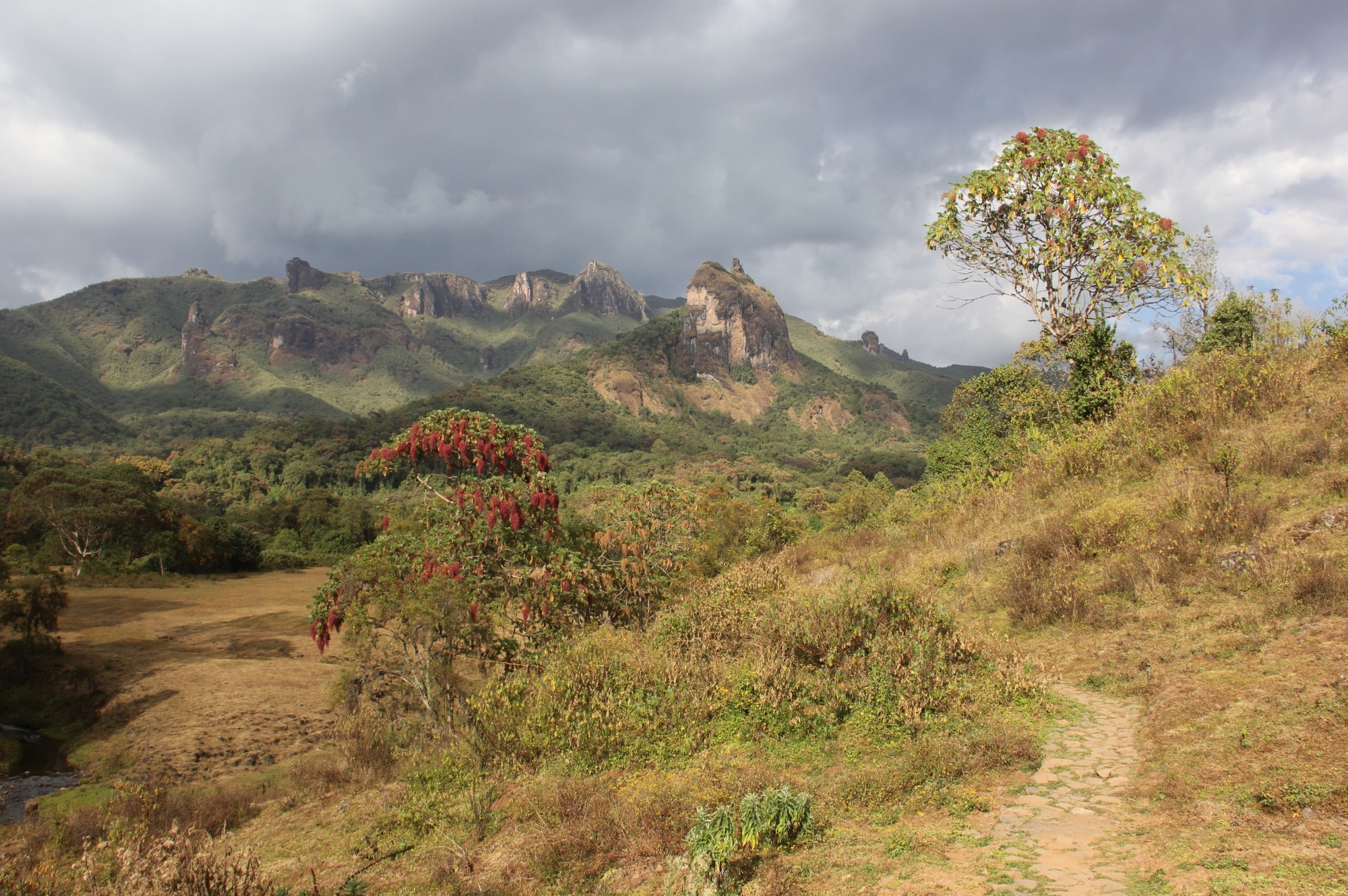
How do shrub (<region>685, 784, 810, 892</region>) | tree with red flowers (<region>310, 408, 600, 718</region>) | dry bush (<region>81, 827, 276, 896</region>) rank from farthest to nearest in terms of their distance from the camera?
tree with red flowers (<region>310, 408, 600, 718</region>) → shrub (<region>685, 784, 810, 892</region>) → dry bush (<region>81, 827, 276, 896</region>)

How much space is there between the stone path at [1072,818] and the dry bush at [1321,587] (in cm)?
191

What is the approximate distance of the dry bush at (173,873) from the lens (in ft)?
11.4

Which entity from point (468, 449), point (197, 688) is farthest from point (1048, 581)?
point (197, 688)

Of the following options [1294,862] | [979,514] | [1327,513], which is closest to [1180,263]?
[979,514]

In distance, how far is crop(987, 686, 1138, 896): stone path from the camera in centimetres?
324

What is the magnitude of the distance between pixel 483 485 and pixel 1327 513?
9.39m

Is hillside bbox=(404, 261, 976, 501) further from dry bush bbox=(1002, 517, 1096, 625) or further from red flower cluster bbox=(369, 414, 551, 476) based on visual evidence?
red flower cluster bbox=(369, 414, 551, 476)

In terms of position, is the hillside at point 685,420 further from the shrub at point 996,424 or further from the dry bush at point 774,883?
the dry bush at point 774,883

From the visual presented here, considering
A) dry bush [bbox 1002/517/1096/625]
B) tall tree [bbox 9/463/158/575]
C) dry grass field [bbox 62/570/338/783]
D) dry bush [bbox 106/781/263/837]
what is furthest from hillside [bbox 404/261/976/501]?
dry bush [bbox 106/781/263/837]

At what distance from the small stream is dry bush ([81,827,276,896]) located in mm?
8824

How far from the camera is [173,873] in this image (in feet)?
11.5

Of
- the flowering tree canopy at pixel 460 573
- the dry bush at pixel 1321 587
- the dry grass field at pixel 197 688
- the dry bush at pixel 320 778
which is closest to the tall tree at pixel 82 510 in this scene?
the dry grass field at pixel 197 688

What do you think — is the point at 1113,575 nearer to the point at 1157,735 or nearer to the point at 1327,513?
the point at 1327,513

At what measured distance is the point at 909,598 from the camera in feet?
23.8
